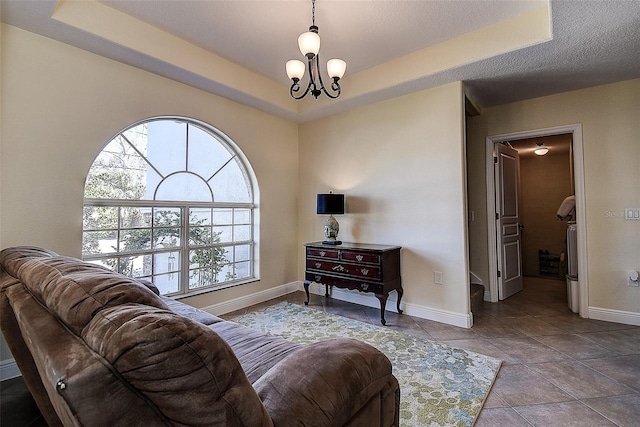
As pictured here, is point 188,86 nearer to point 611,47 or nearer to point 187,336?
point 187,336

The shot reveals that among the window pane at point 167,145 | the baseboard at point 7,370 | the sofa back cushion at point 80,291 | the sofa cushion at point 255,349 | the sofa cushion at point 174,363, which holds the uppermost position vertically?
the window pane at point 167,145

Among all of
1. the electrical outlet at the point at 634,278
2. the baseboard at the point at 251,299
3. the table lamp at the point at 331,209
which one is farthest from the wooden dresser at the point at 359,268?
the electrical outlet at the point at 634,278

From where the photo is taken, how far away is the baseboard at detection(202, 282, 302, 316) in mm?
3318

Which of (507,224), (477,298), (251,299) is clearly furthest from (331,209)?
(507,224)

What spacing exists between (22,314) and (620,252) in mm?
4544

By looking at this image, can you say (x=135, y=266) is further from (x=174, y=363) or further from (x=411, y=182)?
(x=411, y=182)

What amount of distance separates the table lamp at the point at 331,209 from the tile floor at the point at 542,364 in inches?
33.0

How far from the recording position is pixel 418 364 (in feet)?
7.29

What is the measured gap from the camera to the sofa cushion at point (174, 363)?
576 millimetres

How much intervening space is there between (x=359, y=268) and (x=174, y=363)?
272 cm

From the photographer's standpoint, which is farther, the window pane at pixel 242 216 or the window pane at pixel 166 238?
the window pane at pixel 242 216

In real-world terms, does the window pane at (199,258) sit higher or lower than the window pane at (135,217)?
lower

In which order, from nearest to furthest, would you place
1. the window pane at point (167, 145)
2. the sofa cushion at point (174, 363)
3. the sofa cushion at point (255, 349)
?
1. the sofa cushion at point (174, 363)
2. the sofa cushion at point (255, 349)
3. the window pane at point (167, 145)

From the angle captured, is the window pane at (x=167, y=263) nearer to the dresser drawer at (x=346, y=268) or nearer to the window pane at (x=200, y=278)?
the window pane at (x=200, y=278)
